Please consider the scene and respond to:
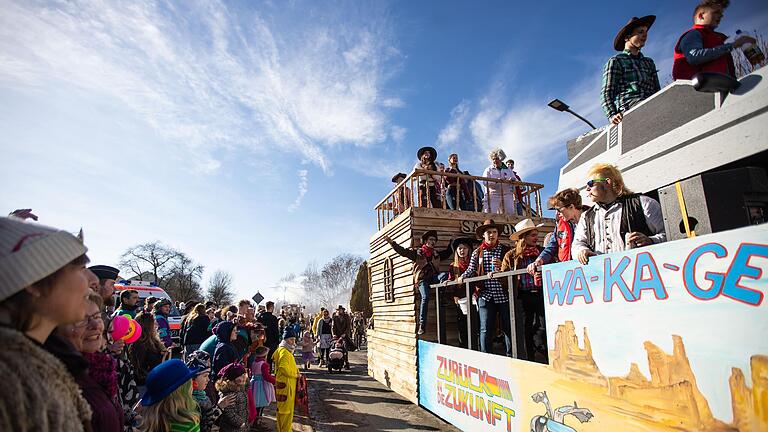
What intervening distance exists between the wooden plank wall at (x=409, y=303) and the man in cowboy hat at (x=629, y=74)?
4779mm

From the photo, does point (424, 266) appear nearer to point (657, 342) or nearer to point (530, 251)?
point (530, 251)

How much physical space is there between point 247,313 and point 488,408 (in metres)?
5.64

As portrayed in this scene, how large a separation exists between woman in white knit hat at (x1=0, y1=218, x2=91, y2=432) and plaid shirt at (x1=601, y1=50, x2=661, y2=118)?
446cm

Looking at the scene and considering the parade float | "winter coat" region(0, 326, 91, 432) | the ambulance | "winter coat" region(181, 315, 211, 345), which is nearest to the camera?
"winter coat" region(0, 326, 91, 432)

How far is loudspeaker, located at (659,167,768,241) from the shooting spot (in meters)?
2.44

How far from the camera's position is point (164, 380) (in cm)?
293

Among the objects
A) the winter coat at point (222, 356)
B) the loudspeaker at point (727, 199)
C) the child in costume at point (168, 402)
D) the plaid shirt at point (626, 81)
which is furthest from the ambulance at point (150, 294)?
the loudspeaker at point (727, 199)

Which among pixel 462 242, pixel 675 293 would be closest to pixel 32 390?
pixel 675 293

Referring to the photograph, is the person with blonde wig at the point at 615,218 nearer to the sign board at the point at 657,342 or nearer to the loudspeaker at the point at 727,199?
the sign board at the point at 657,342

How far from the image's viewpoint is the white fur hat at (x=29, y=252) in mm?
1093

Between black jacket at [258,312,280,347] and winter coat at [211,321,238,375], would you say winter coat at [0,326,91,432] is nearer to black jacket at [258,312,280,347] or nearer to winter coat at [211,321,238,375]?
winter coat at [211,321,238,375]

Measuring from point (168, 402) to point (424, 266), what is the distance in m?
5.30

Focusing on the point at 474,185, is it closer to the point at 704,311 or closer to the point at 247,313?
the point at 247,313

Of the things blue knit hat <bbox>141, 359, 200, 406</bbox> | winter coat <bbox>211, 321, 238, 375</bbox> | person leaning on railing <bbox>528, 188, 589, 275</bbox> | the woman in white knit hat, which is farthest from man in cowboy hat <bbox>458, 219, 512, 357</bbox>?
the woman in white knit hat
